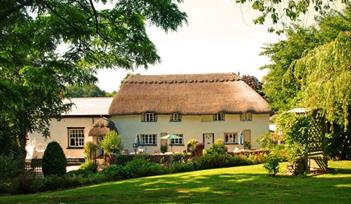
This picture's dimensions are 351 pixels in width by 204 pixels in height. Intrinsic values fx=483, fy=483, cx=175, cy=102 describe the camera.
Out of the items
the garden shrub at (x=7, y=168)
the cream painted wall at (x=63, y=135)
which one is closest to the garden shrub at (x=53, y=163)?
the garden shrub at (x=7, y=168)

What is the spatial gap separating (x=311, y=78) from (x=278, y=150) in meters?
4.83

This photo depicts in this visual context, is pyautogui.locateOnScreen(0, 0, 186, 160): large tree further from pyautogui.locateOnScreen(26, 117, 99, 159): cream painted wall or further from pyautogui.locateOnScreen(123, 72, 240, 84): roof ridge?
pyautogui.locateOnScreen(123, 72, 240, 84): roof ridge

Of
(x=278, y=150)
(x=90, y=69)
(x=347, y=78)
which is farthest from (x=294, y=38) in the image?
(x=90, y=69)

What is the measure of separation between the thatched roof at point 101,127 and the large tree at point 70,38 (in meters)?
24.7

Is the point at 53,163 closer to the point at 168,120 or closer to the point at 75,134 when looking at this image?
the point at 75,134

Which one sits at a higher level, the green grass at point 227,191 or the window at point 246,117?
the window at point 246,117

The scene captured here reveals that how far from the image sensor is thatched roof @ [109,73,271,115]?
41.5 m

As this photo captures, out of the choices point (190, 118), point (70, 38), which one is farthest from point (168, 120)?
point (70, 38)

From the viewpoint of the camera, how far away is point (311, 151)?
18422mm

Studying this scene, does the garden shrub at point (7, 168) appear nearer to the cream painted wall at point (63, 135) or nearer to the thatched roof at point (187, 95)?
the cream painted wall at point (63, 135)

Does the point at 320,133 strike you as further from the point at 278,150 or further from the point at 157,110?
the point at 157,110

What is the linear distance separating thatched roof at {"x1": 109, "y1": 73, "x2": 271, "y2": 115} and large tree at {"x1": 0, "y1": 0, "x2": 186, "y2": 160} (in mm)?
27823

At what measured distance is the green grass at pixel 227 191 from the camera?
12.0m

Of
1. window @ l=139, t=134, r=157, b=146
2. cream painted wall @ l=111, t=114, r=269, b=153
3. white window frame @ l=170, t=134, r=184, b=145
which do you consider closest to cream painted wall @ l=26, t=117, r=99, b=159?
cream painted wall @ l=111, t=114, r=269, b=153
